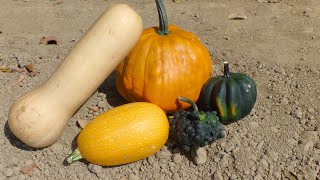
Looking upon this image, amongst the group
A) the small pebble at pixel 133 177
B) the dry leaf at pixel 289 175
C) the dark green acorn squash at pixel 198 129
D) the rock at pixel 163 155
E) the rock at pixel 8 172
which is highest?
the dark green acorn squash at pixel 198 129

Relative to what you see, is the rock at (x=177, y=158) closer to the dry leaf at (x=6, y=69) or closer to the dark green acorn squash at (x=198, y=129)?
the dark green acorn squash at (x=198, y=129)

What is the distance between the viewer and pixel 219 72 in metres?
3.81

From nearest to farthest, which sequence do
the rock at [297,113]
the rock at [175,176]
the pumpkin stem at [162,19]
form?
1. the rock at [175,176]
2. the pumpkin stem at [162,19]
3. the rock at [297,113]

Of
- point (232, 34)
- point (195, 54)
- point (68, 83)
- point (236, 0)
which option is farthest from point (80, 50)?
point (236, 0)

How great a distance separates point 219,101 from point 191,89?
0.23 m

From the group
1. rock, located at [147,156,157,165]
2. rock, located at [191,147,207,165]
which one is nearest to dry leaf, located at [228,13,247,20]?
rock, located at [191,147,207,165]

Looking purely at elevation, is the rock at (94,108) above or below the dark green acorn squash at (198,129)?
below

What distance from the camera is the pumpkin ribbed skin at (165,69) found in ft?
10.2

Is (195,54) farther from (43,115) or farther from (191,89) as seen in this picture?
(43,115)

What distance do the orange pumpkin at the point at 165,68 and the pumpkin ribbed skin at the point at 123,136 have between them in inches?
9.3

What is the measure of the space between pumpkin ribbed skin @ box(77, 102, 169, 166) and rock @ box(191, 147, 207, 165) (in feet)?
0.76

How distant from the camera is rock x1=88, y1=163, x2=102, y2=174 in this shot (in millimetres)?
2922

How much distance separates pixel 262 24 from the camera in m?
4.83

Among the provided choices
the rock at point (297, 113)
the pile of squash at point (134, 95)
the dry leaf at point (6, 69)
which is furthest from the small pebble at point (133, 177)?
the dry leaf at point (6, 69)
